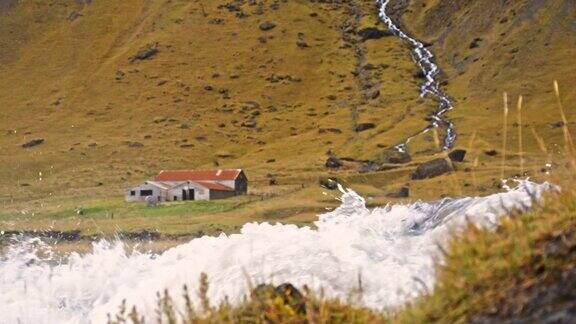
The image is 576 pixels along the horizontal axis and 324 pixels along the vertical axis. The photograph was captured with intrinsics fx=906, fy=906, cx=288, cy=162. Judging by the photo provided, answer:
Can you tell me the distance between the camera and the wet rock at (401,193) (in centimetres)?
6231

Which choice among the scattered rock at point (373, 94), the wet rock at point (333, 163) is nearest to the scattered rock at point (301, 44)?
the scattered rock at point (373, 94)

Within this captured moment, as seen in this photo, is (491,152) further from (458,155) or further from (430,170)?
(430,170)

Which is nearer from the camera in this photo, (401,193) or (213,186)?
(401,193)

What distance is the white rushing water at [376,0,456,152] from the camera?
100m

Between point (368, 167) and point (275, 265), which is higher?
point (368, 167)

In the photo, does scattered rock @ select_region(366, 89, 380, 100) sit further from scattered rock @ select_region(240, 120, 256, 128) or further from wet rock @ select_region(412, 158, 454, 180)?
wet rock @ select_region(412, 158, 454, 180)

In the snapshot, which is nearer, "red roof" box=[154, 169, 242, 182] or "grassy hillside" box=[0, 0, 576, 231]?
"red roof" box=[154, 169, 242, 182]

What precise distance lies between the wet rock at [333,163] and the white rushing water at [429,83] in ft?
23.4

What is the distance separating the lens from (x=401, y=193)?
206ft

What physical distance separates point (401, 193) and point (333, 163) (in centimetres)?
2932

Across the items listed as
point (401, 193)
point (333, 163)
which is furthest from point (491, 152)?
point (401, 193)

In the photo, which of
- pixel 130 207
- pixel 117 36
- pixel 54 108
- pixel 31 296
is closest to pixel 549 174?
pixel 31 296

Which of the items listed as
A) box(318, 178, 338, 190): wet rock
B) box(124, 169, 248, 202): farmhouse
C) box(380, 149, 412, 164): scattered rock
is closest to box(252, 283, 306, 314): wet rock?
box(318, 178, 338, 190): wet rock

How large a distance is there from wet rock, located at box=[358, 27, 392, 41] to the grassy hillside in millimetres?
1311
